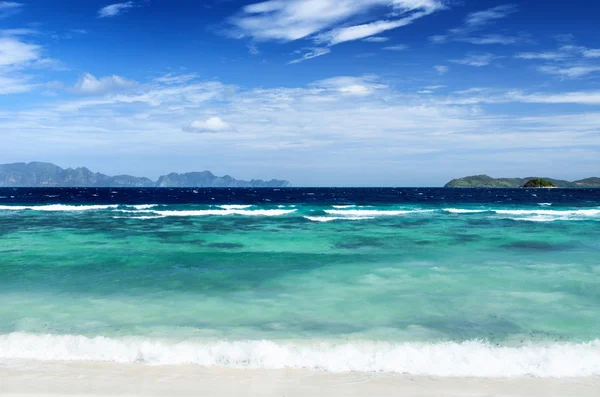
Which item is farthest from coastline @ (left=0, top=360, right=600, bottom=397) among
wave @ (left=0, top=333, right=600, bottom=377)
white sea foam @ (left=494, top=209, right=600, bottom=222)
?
white sea foam @ (left=494, top=209, right=600, bottom=222)

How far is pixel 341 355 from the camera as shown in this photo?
21.5 feet

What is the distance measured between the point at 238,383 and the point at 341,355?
5.53ft

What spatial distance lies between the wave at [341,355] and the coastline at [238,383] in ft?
0.75

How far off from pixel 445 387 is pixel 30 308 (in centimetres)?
821

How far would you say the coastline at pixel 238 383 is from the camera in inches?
210

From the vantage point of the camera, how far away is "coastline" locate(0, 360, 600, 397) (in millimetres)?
5336

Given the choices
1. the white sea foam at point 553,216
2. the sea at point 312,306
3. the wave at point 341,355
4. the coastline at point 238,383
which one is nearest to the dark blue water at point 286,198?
the white sea foam at point 553,216

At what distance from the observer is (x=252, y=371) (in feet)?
19.9

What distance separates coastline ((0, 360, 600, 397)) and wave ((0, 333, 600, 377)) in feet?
0.75

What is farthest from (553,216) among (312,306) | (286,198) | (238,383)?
(286,198)

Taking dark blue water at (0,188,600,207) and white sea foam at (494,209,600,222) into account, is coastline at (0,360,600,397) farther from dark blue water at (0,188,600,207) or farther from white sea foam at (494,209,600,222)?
dark blue water at (0,188,600,207)

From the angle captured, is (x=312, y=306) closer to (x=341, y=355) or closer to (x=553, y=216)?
(x=341, y=355)

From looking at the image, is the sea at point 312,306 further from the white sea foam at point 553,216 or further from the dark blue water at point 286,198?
the dark blue water at point 286,198

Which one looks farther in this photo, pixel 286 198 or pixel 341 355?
pixel 286 198
